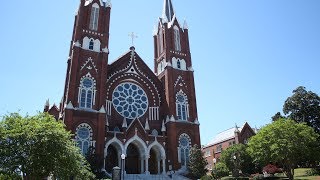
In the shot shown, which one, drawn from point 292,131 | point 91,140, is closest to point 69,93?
point 91,140

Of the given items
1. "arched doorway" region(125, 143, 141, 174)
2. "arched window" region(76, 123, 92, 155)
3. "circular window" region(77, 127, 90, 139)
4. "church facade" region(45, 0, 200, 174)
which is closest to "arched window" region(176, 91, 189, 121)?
"church facade" region(45, 0, 200, 174)

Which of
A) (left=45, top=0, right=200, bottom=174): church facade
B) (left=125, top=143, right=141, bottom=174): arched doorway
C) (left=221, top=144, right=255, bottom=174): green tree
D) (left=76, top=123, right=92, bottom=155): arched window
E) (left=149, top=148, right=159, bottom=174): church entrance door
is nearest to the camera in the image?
(left=76, top=123, right=92, bottom=155): arched window

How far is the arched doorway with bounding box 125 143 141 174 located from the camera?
45594 millimetres

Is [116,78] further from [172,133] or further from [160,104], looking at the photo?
[172,133]

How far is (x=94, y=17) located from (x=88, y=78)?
10988mm

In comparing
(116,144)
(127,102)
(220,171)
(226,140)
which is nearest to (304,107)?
(226,140)

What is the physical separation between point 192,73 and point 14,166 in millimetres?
36585

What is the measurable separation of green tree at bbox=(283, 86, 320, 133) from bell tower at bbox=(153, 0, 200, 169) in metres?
20.5

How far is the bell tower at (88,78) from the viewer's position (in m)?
41.3

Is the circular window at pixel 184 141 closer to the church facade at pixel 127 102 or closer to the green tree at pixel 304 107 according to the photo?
the church facade at pixel 127 102

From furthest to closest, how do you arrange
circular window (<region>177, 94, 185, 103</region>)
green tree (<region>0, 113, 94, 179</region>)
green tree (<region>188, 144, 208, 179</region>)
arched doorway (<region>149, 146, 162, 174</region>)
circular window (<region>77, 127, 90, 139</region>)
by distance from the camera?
circular window (<region>177, 94, 185, 103</region>) → arched doorway (<region>149, 146, 162, 174</region>) → green tree (<region>188, 144, 208, 179</region>) → circular window (<region>77, 127, 90, 139</region>) → green tree (<region>0, 113, 94, 179</region>)

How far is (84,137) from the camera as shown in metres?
41.4

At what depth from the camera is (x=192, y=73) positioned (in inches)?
2142

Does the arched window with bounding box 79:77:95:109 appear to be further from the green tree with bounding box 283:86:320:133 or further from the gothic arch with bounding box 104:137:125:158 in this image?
the green tree with bounding box 283:86:320:133
